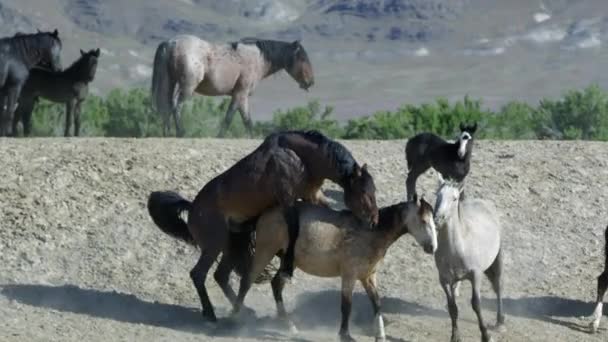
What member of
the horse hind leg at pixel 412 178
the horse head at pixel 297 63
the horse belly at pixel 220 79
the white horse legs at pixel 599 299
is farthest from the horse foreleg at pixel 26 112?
the white horse legs at pixel 599 299

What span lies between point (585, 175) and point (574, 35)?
85.4 meters

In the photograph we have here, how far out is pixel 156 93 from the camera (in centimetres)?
2083

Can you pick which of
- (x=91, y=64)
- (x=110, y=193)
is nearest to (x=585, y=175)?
(x=110, y=193)

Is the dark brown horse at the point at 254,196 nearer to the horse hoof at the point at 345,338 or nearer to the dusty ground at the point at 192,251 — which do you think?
the dusty ground at the point at 192,251

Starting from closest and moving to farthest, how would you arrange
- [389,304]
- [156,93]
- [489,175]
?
[389,304] < [489,175] < [156,93]

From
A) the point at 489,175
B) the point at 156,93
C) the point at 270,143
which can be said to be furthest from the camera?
the point at 156,93

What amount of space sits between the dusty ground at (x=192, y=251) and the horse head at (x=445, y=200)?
118cm

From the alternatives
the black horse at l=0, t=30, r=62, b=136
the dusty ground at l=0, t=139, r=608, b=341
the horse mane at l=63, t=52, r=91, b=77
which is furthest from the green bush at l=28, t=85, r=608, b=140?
the dusty ground at l=0, t=139, r=608, b=341

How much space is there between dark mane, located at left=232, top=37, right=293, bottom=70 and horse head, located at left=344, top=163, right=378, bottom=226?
813 cm

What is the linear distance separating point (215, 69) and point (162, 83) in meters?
0.73

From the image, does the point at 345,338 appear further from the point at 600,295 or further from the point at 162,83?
the point at 162,83

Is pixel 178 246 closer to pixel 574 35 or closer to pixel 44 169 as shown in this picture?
pixel 44 169

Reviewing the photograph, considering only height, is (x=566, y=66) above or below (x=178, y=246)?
below

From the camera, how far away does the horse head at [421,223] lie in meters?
12.8
